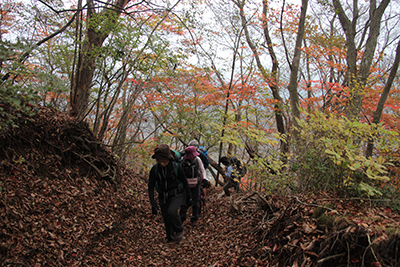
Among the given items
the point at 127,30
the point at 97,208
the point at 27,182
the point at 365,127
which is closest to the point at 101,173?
the point at 97,208

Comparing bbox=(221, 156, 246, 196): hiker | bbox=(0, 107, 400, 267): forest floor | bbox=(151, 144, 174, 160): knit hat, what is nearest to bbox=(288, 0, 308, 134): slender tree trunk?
bbox=(221, 156, 246, 196): hiker

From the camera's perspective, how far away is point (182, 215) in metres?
5.49

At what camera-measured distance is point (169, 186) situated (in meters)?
4.86

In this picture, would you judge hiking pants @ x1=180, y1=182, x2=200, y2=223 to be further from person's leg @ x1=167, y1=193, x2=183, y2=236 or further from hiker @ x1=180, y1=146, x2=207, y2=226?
person's leg @ x1=167, y1=193, x2=183, y2=236

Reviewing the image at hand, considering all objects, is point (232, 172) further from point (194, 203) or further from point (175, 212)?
point (175, 212)

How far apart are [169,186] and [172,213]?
1.76ft

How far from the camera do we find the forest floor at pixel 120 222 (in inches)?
102

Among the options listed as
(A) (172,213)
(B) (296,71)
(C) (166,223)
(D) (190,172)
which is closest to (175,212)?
(A) (172,213)

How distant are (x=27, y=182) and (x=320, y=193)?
5.15 metres

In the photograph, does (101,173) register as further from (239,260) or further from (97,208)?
(239,260)

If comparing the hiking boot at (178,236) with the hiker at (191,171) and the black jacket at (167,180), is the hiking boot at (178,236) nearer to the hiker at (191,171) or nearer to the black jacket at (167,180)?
the hiker at (191,171)

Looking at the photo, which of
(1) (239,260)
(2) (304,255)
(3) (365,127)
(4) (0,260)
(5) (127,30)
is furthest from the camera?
(5) (127,30)

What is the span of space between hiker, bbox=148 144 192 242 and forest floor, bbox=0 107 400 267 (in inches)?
25.2

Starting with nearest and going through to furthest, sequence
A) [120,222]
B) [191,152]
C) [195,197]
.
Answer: [120,222] < [191,152] < [195,197]
